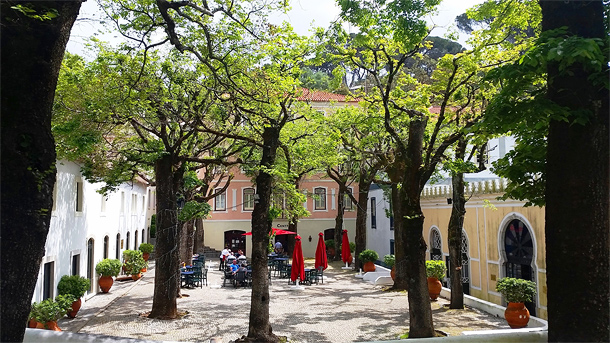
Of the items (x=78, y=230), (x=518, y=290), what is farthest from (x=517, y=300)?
(x=78, y=230)

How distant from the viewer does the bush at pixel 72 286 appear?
14.7 metres

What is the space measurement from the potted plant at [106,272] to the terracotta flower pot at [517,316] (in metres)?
15.1

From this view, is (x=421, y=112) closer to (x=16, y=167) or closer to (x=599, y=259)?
(x=599, y=259)

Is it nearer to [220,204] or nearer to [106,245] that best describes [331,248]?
[220,204]

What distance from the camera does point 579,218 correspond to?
4.95 metres

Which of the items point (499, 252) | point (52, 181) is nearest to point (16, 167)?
point (52, 181)

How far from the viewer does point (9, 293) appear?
4.04 meters

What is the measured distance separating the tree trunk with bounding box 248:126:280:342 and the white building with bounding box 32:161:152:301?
229 inches

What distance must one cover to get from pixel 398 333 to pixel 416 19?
8206 mm

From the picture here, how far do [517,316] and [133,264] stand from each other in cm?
1859

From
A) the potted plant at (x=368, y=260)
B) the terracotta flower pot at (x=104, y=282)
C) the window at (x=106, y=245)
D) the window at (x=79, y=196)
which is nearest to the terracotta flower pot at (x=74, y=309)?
the window at (x=79, y=196)

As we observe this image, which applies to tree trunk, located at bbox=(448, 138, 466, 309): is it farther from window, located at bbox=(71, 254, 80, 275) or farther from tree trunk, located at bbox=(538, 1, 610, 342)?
window, located at bbox=(71, 254, 80, 275)

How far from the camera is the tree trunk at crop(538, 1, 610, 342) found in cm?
493

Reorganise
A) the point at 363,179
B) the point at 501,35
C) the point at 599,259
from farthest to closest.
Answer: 1. the point at 363,179
2. the point at 501,35
3. the point at 599,259
